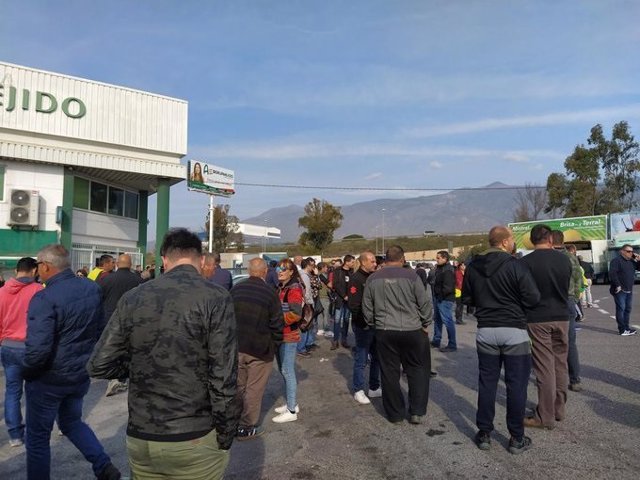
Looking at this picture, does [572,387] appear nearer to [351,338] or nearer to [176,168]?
[351,338]

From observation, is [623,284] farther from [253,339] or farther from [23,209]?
[23,209]

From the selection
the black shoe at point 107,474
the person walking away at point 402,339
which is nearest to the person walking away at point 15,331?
the black shoe at point 107,474

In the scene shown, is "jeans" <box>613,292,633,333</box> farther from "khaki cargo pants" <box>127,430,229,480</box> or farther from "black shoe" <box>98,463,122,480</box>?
"khaki cargo pants" <box>127,430,229,480</box>

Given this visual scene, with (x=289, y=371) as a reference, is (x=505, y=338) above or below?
above

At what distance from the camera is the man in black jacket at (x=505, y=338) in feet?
15.4

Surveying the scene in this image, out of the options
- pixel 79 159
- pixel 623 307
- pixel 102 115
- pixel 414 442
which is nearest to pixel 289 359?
pixel 414 442

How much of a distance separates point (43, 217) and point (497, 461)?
694 inches

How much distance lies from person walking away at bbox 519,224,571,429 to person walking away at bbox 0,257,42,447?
508 centimetres

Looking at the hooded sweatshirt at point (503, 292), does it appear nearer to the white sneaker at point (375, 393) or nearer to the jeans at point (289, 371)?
the jeans at point (289, 371)

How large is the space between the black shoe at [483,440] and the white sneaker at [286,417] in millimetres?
2092

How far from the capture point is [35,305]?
378 cm

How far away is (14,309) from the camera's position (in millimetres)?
5016

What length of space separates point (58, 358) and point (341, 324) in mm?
7959

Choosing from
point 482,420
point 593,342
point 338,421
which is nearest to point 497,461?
point 482,420
